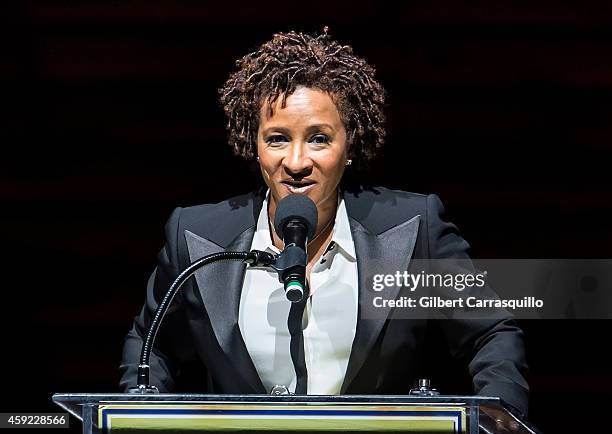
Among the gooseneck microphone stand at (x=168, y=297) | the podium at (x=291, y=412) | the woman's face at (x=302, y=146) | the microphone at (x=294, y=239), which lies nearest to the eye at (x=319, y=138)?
the woman's face at (x=302, y=146)

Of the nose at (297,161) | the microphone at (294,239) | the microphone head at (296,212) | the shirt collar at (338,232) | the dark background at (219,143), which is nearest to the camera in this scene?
the microphone at (294,239)

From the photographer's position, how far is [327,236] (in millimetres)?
2447

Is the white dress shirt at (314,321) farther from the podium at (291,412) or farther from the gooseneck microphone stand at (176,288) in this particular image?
the podium at (291,412)

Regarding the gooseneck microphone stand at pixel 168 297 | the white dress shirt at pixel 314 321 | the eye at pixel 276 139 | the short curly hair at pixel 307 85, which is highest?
the short curly hair at pixel 307 85

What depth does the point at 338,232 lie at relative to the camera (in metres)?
2.43

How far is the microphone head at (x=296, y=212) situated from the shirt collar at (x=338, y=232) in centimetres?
47

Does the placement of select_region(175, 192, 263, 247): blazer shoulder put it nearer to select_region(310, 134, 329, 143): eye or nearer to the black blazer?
the black blazer

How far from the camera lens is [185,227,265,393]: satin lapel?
7.55ft

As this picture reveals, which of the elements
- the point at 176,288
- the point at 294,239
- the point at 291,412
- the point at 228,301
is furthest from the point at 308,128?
the point at 291,412

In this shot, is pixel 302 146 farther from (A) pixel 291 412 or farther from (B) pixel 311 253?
(A) pixel 291 412

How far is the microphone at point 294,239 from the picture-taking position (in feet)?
5.60

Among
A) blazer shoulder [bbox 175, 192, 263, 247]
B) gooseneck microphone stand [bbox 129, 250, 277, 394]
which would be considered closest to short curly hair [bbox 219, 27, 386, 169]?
blazer shoulder [bbox 175, 192, 263, 247]

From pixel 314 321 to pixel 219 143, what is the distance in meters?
0.79

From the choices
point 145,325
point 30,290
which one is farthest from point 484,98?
point 30,290
